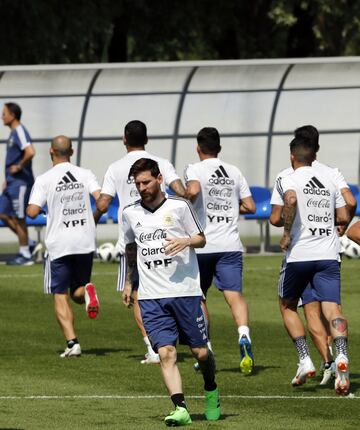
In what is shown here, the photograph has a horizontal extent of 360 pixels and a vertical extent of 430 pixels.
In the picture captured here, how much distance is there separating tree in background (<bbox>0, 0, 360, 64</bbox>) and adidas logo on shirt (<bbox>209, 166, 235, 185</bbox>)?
73.7 ft

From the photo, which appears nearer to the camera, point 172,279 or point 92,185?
point 172,279

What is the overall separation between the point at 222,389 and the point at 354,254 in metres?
13.4

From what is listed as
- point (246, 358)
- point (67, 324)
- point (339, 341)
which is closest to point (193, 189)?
point (246, 358)

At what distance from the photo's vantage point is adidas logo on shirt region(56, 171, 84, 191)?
602 inches

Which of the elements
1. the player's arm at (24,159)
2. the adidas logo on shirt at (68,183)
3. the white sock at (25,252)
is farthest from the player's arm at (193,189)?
the white sock at (25,252)

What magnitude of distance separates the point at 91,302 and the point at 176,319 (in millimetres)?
3936

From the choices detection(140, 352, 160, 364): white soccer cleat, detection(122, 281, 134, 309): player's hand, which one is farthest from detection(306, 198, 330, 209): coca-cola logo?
detection(140, 352, 160, 364): white soccer cleat

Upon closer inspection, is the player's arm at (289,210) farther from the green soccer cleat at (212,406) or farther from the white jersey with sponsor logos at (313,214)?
the green soccer cleat at (212,406)

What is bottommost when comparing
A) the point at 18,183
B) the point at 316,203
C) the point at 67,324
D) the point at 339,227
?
the point at 67,324

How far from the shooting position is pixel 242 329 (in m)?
13.9

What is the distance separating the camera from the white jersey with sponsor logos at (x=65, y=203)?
50.2 ft

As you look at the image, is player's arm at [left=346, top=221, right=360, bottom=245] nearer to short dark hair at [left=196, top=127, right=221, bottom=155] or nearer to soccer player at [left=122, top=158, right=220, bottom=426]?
soccer player at [left=122, top=158, right=220, bottom=426]

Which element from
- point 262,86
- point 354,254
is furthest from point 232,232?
point 262,86

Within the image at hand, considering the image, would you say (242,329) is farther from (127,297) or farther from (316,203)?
(127,297)
